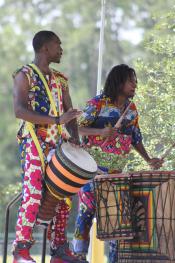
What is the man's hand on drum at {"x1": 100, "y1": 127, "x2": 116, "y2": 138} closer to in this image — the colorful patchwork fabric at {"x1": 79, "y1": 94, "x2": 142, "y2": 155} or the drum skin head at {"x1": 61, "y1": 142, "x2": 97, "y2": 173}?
the colorful patchwork fabric at {"x1": 79, "y1": 94, "x2": 142, "y2": 155}

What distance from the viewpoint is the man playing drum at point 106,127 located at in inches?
305

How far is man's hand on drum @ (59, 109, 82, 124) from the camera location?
691 cm

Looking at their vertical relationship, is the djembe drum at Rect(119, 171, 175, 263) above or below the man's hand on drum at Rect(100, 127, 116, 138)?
below

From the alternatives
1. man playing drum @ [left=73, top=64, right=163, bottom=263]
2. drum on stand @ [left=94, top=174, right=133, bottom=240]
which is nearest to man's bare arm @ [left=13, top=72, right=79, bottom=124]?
drum on stand @ [left=94, top=174, right=133, bottom=240]

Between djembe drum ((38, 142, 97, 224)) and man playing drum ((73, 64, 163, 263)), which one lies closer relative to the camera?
djembe drum ((38, 142, 97, 224))

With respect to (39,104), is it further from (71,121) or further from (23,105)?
(71,121)

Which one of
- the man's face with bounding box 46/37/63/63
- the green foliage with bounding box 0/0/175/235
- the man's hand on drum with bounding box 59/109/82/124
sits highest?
the green foliage with bounding box 0/0/175/235

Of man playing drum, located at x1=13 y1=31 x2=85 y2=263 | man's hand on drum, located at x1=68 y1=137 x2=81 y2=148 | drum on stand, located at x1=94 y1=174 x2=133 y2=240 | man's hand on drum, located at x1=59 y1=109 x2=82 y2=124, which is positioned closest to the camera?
man's hand on drum, located at x1=59 y1=109 x2=82 y2=124

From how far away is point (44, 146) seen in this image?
714 centimetres

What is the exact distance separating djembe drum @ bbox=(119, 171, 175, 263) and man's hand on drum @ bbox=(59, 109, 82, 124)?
2.17 feet

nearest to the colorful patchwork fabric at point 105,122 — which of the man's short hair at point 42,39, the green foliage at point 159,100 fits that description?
the man's short hair at point 42,39

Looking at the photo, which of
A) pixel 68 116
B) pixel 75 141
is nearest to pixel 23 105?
pixel 68 116

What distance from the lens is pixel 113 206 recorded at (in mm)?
7266

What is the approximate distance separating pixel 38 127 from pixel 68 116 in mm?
353
